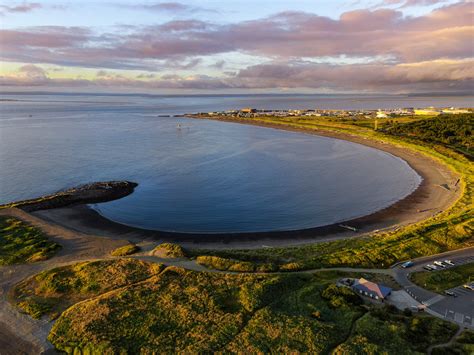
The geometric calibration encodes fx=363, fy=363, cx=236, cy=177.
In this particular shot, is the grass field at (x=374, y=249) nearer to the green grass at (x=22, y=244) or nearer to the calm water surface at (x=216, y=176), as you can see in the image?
the calm water surface at (x=216, y=176)

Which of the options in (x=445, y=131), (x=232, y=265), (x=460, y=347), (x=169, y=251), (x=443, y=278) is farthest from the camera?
(x=445, y=131)

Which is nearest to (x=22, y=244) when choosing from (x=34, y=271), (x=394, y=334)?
(x=34, y=271)

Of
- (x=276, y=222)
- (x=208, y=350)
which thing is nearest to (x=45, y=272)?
(x=208, y=350)

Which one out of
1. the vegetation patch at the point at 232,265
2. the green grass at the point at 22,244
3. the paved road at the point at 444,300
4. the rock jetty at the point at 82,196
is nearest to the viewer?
the paved road at the point at 444,300

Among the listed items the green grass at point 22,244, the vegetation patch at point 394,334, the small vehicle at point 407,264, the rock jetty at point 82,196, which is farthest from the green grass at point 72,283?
the rock jetty at point 82,196

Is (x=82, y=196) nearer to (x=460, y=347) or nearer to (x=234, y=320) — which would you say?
(x=234, y=320)

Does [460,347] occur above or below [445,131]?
below
